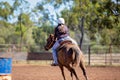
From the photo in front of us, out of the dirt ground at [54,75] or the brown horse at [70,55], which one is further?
the dirt ground at [54,75]

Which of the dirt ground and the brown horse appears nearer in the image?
the brown horse

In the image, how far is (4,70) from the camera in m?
10.5

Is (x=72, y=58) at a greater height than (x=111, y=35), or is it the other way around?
(x=72, y=58)

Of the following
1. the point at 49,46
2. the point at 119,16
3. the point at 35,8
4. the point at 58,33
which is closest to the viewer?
the point at 58,33

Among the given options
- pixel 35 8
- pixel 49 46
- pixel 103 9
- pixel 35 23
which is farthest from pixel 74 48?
pixel 35 23

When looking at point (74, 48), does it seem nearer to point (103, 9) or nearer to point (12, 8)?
point (103, 9)

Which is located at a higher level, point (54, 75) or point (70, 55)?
point (70, 55)

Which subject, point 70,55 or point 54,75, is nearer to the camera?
point 70,55

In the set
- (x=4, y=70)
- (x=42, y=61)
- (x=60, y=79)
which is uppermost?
(x=4, y=70)

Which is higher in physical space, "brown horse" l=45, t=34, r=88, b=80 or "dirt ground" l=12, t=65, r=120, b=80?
"brown horse" l=45, t=34, r=88, b=80

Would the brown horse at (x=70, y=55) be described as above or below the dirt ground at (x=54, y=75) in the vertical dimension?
above

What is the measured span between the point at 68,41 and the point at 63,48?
0.32m

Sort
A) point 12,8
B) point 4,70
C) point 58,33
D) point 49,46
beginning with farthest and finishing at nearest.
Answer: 1. point 12,8
2. point 49,46
3. point 58,33
4. point 4,70

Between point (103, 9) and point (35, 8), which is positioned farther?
point (35, 8)
